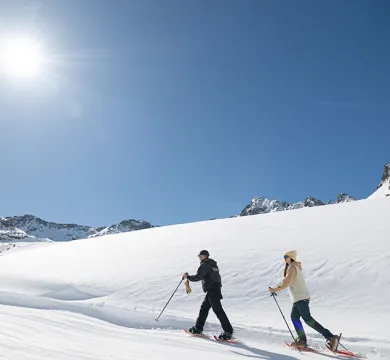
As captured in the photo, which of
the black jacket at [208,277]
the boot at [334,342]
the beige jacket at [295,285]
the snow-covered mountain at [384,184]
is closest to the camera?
the boot at [334,342]

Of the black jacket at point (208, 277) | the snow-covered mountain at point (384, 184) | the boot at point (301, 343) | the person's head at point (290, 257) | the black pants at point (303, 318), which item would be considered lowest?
the boot at point (301, 343)

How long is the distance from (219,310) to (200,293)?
165 inches

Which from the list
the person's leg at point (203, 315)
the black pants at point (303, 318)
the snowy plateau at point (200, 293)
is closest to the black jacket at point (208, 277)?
the person's leg at point (203, 315)

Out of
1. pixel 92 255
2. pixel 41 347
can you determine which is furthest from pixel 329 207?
pixel 41 347

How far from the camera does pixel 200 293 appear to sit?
37.1 feet

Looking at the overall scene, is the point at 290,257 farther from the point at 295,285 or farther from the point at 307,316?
the point at 307,316

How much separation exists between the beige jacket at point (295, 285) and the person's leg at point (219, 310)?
1189mm

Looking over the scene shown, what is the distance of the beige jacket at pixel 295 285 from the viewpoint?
685cm

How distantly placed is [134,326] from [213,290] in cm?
268

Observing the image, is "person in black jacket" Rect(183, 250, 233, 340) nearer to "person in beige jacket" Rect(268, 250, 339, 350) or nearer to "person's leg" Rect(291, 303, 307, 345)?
"person in beige jacket" Rect(268, 250, 339, 350)

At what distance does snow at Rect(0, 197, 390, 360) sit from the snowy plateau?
0.10 feet

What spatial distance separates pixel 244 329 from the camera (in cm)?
809

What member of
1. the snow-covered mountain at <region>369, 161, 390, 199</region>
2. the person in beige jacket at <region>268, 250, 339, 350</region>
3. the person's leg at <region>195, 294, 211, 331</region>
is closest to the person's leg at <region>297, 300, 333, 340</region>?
the person in beige jacket at <region>268, 250, 339, 350</region>

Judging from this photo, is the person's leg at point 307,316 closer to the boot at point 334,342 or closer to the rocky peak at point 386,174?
the boot at point 334,342
